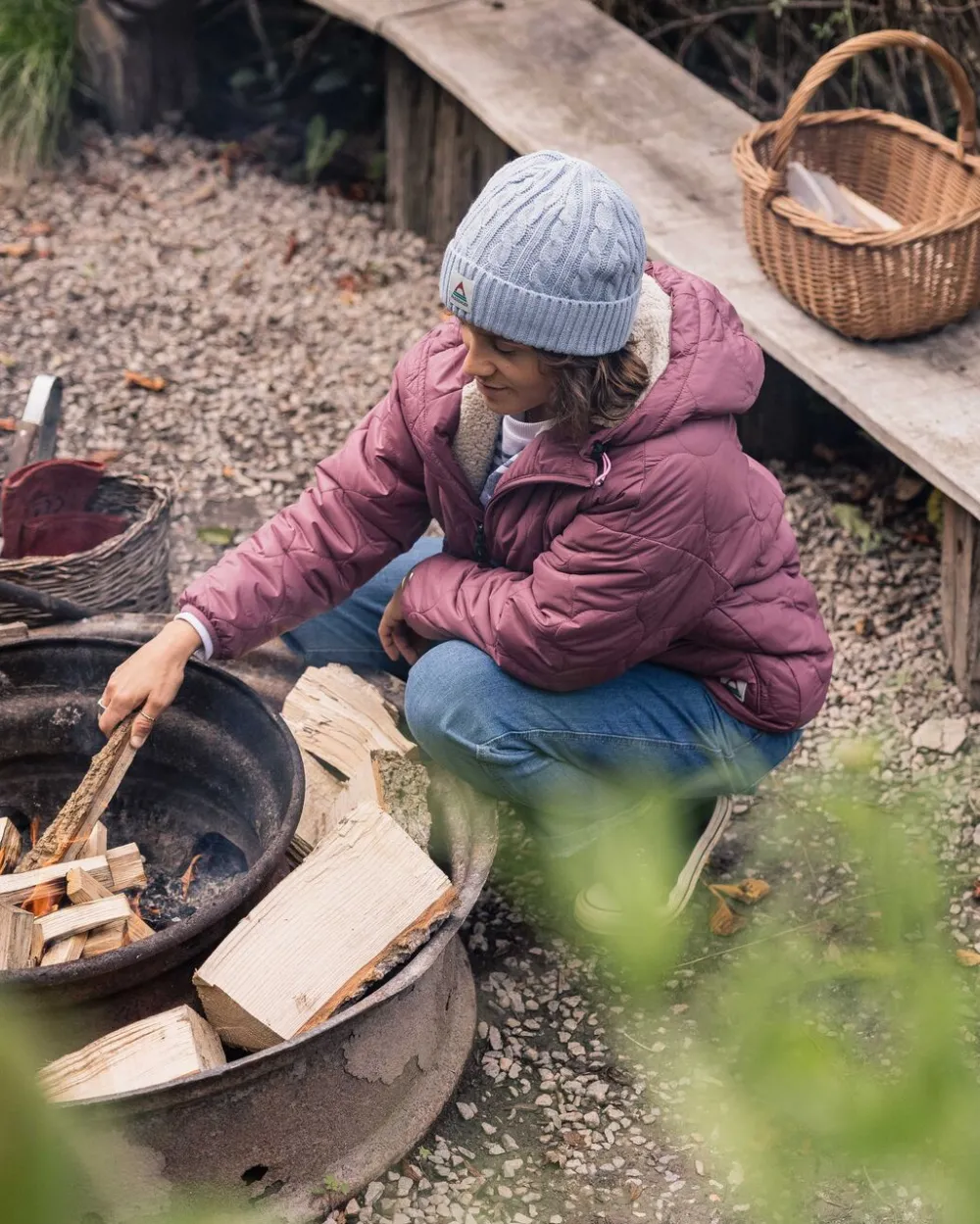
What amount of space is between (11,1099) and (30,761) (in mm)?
2225

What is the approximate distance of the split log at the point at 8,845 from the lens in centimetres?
240

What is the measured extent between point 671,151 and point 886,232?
1.24 m

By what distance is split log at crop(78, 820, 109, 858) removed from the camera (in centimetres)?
238

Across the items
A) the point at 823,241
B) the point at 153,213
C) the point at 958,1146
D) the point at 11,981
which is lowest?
the point at 153,213

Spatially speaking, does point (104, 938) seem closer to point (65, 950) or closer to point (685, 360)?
point (65, 950)

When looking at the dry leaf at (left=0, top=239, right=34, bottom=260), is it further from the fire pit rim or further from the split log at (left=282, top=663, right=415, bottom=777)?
the fire pit rim

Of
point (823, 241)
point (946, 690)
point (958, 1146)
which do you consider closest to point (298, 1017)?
point (958, 1146)

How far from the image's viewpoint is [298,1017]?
6.87 feet

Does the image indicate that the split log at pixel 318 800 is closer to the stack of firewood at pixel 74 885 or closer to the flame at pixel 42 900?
the stack of firewood at pixel 74 885

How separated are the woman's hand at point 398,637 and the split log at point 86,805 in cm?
62

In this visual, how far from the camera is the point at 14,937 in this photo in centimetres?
212

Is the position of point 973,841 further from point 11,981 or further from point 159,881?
point 11,981

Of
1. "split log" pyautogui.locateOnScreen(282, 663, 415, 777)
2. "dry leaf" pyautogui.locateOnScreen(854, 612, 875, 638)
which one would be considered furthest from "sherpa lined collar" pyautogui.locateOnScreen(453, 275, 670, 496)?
"dry leaf" pyautogui.locateOnScreen(854, 612, 875, 638)

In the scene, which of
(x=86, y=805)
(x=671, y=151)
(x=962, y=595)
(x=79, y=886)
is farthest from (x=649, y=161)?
(x=79, y=886)
